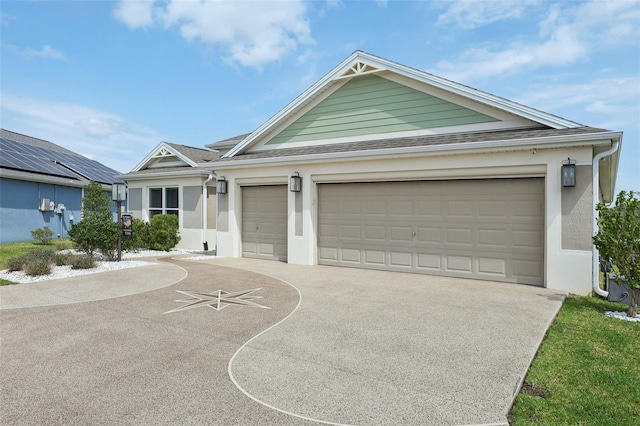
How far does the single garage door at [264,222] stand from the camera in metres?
11.3

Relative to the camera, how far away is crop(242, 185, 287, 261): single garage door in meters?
11.3

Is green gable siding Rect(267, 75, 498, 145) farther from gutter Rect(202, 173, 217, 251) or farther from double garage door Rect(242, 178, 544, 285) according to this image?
gutter Rect(202, 173, 217, 251)

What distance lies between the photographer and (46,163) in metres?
19.5

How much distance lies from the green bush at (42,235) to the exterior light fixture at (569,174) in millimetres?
19418

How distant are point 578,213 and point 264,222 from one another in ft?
27.1

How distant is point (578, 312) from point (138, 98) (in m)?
17.3

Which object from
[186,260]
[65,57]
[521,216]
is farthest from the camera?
[65,57]

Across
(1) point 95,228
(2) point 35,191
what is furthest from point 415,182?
(2) point 35,191

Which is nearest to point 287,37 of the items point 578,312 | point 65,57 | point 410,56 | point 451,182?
point 410,56

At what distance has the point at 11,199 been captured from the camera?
53.3ft

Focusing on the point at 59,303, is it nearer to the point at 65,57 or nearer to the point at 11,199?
the point at 65,57

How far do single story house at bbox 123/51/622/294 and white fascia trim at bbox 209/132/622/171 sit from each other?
0.08 feet

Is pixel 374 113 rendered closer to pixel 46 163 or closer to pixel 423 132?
pixel 423 132

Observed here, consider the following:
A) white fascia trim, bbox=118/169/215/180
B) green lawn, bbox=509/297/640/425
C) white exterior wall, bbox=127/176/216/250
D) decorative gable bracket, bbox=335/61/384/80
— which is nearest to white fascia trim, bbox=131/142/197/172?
white fascia trim, bbox=118/169/215/180
